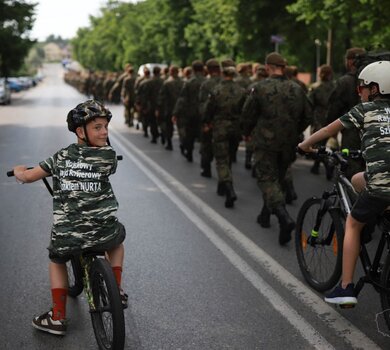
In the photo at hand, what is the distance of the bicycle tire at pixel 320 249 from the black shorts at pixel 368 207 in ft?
1.67

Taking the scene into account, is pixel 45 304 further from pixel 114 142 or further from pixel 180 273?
pixel 114 142

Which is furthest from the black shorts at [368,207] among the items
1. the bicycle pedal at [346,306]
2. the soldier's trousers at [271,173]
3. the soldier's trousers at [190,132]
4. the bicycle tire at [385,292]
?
the soldier's trousers at [190,132]

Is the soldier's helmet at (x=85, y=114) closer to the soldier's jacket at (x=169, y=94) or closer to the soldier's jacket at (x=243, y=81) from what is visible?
the soldier's jacket at (x=243, y=81)

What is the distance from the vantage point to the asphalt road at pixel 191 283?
4301mm

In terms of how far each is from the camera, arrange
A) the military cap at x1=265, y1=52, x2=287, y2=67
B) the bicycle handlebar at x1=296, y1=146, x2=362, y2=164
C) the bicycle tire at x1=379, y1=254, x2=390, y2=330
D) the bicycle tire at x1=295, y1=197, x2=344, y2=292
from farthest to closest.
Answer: the military cap at x1=265, y1=52, x2=287, y2=67 < the bicycle tire at x1=295, y1=197, x2=344, y2=292 < the bicycle handlebar at x1=296, y1=146, x2=362, y2=164 < the bicycle tire at x1=379, y1=254, x2=390, y2=330

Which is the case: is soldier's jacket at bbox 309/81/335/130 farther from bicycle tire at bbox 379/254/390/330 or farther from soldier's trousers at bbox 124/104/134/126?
soldier's trousers at bbox 124/104/134/126

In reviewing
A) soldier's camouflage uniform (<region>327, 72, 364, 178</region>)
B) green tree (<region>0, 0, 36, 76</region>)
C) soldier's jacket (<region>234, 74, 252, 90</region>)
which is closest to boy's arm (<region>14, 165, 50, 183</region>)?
soldier's camouflage uniform (<region>327, 72, 364, 178</region>)

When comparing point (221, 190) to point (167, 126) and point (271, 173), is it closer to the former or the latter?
point (271, 173)

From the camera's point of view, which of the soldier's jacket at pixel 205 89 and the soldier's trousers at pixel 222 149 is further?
the soldier's jacket at pixel 205 89

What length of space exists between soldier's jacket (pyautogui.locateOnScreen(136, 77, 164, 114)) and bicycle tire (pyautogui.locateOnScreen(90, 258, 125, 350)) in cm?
1219

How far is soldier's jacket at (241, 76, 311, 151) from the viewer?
22.6ft

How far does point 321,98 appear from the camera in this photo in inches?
464

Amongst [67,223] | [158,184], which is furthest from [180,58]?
[67,223]

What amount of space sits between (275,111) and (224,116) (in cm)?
220
